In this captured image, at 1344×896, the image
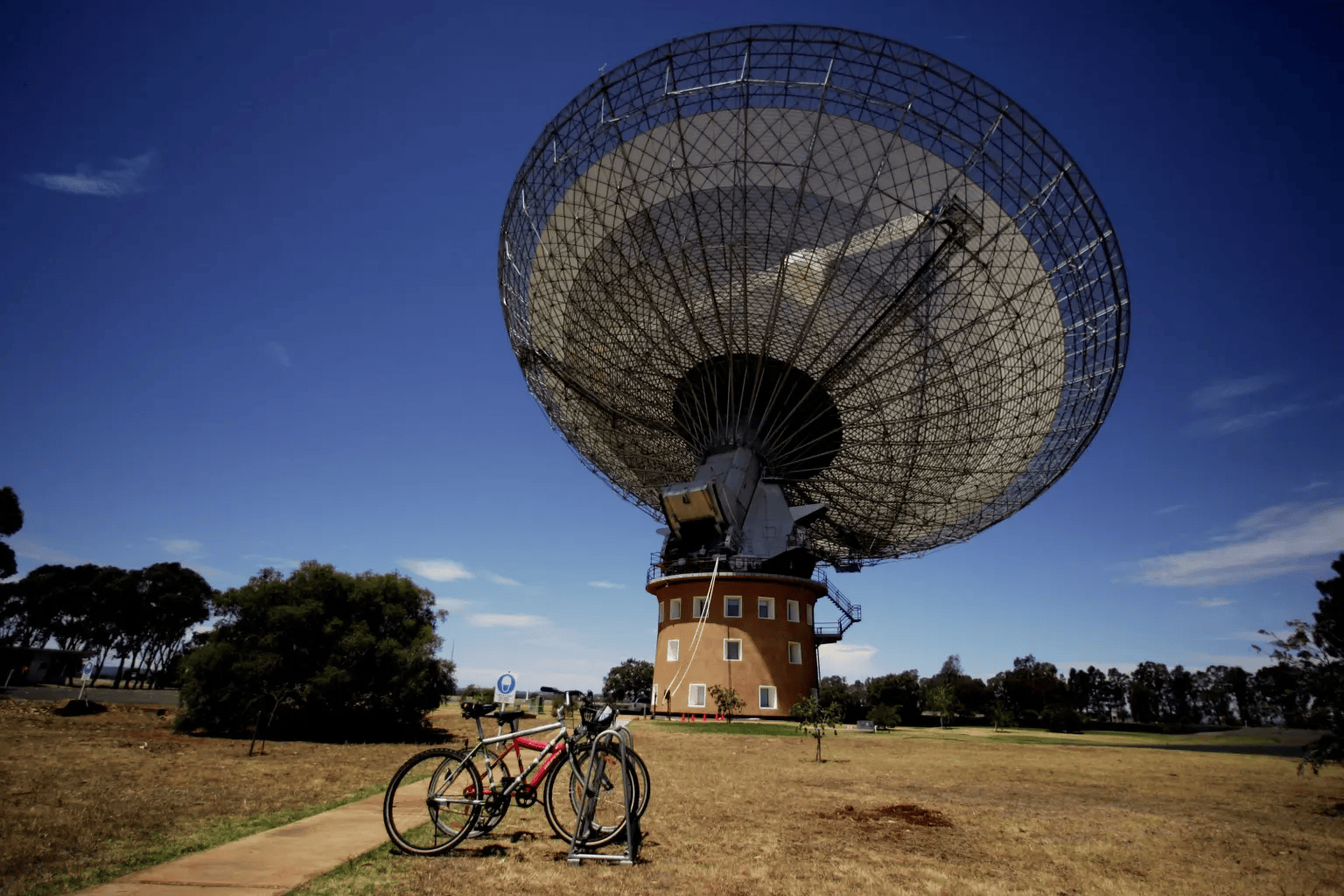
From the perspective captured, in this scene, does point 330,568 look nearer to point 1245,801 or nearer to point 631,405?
point 631,405

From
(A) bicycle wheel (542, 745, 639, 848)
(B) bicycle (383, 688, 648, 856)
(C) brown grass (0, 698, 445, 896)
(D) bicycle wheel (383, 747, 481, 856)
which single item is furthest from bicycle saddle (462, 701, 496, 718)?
(C) brown grass (0, 698, 445, 896)

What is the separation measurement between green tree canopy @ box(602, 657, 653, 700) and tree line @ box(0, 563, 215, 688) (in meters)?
44.6

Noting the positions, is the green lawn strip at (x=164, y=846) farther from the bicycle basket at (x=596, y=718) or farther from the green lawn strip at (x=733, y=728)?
the green lawn strip at (x=733, y=728)

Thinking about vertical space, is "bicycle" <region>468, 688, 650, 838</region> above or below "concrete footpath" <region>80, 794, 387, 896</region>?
above

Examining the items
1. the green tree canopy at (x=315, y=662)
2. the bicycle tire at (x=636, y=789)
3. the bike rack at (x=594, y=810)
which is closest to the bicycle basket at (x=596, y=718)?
the bike rack at (x=594, y=810)

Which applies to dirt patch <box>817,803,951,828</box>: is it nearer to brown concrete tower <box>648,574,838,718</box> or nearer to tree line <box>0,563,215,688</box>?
brown concrete tower <box>648,574,838,718</box>

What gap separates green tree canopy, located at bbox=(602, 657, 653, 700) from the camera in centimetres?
6341

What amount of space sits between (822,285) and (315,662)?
2157cm

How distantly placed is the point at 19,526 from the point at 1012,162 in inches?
2286

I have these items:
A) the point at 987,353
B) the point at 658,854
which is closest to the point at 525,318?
the point at 987,353

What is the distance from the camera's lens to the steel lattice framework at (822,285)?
71.8ft

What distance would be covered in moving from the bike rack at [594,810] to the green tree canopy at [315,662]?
17.1 metres

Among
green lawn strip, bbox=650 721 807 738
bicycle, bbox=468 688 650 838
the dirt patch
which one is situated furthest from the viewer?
green lawn strip, bbox=650 721 807 738

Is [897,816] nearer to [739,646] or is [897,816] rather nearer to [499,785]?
[499,785]
